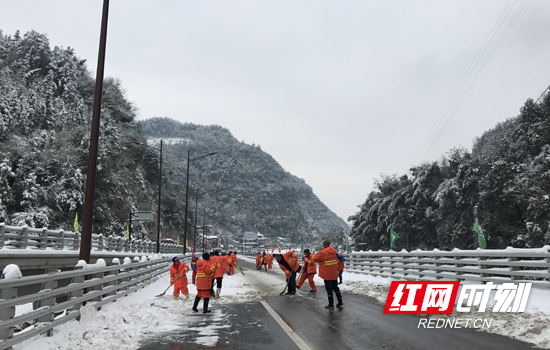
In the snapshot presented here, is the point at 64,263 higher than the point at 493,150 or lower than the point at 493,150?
lower

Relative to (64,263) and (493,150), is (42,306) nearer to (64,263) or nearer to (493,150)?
(64,263)

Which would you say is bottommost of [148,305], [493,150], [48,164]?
[148,305]

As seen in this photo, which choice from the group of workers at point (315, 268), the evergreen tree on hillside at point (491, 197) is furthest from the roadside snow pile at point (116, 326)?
the evergreen tree on hillside at point (491, 197)

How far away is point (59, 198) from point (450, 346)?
42.7 m

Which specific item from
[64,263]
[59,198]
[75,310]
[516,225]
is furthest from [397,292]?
[59,198]

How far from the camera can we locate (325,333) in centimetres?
833

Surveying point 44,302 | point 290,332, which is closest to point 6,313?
point 44,302

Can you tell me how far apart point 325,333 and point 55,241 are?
21453mm

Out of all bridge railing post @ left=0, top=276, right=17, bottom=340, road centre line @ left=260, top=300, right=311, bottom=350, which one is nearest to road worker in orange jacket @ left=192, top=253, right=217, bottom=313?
road centre line @ left=260, top=300, right=311, bottom=350

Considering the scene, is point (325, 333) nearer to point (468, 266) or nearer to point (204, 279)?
point (204, 279)

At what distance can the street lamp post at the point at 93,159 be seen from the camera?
35.7 ft

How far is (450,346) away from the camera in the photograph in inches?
271

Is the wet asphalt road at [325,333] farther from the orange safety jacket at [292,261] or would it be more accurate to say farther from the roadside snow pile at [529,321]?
the orange safety jacket at [292,261]

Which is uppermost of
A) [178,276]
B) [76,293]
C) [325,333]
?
[76,293]
